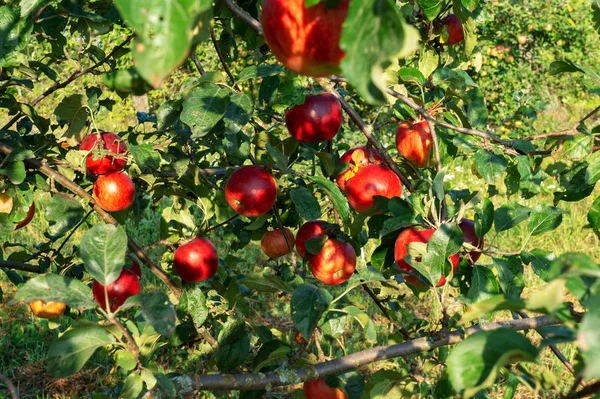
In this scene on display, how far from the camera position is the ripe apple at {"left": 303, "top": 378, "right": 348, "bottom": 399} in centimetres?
126

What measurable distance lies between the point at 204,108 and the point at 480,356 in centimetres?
62

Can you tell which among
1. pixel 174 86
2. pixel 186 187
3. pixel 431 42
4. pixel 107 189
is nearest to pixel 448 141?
pixel 431 42

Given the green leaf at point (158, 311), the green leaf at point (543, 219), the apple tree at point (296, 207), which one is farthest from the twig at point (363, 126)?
the green leaf at point (158, 311)

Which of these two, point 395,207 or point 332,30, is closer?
point 332,30

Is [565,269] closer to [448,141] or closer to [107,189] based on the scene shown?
[448,141]

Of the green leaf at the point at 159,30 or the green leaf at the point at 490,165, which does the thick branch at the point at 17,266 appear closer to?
the green leaf at the point at 490,165

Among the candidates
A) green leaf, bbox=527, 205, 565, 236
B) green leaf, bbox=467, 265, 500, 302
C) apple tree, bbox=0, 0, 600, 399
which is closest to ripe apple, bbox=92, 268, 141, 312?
apple tree, bbox=0, 0, 600, 399

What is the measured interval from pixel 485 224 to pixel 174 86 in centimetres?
651

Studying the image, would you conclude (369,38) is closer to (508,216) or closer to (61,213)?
(508,216)

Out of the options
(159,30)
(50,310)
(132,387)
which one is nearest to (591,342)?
(159,30)

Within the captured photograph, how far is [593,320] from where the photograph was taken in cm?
39

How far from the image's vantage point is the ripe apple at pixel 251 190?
1193 millimetres

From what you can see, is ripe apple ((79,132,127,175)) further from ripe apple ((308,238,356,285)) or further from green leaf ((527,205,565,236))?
green leaf ((527,205,565,236))

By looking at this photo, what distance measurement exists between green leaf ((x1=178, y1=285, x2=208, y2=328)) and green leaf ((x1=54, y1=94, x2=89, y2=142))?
18.2 inches
